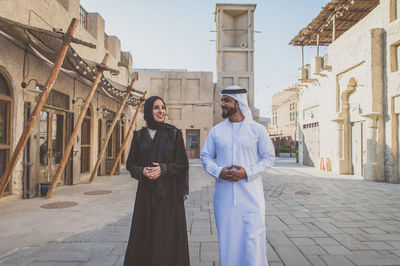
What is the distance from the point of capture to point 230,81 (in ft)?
92.0

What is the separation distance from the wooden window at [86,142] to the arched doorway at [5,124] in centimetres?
402

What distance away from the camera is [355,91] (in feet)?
39.7

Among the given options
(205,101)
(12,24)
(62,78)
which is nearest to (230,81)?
(205,101)

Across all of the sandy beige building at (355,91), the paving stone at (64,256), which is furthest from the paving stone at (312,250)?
the sandy beige building at (355,91)

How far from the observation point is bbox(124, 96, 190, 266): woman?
2660 mm

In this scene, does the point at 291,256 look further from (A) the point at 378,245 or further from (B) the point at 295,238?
(A) the point at 378,245

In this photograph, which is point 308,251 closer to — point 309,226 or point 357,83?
point 309,226

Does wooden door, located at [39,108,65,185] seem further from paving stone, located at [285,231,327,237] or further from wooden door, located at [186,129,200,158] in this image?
wooden door, located at [186,129,200,158]

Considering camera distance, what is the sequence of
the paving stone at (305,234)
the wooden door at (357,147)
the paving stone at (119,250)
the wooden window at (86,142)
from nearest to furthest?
the paving stone at (119,250) → the paving stone at (305,234) → the wooden window at (86,142) → the wooden door at (357,147)

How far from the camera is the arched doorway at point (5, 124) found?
627 centimetres

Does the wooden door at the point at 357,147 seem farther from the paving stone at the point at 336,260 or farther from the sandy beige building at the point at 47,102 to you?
the sandy beige building at the point at 47,102

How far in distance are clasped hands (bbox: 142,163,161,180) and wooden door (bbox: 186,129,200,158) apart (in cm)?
2385

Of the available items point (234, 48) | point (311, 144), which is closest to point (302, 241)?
point (311, 144)

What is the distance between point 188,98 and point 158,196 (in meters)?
24.2
